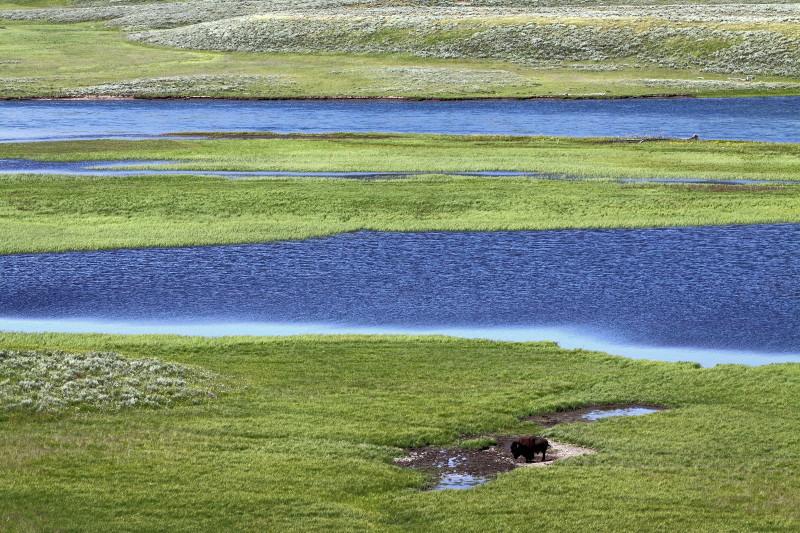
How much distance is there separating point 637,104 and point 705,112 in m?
8.97

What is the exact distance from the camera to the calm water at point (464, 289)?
32.3 metres

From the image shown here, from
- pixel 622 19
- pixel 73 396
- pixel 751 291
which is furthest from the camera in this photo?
pixel 622 19

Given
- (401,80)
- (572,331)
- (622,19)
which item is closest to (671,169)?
(572,331)

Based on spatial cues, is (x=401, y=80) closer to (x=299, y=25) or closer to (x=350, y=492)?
(x=299, y=25)

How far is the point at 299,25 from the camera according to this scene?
158 meters

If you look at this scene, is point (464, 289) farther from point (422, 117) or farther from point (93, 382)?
point (422, 117)

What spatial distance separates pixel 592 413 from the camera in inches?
956

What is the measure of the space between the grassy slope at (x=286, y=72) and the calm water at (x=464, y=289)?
69338 mm

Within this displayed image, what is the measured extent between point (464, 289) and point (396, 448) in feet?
52.6

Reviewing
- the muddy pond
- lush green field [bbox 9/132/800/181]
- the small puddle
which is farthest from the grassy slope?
the small puddle

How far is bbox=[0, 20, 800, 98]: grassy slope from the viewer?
114188 millimetres

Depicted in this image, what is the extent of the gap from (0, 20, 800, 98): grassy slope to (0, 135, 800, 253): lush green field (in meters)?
40.0

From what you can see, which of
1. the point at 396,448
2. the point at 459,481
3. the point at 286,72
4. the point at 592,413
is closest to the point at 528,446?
the point at 459,481

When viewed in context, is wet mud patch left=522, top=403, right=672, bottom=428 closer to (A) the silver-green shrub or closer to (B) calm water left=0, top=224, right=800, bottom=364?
(B) calm water left=0, top=224, right=800, bottom=364
